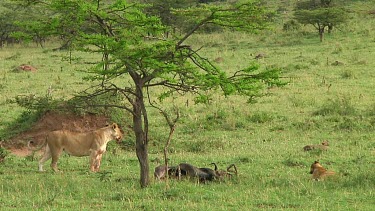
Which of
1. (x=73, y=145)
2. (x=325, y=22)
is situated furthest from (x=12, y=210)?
(x=325, y=22)

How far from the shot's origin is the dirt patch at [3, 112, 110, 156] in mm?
13758

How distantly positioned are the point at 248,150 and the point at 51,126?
437 cm

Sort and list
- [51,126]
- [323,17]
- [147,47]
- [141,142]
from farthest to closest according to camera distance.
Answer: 1. [323,17]
2. [51,126]
3. [141,142]
4. [147,47]

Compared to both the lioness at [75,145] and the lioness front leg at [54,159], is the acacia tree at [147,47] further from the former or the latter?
the lioness front leg at [54,159]

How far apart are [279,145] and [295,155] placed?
124 cm

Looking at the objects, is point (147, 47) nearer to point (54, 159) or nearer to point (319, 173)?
point (319, 173)

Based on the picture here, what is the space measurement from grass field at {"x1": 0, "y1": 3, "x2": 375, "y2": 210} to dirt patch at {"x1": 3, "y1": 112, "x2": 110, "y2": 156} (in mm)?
380

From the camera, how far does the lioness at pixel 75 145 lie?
11.1 metres

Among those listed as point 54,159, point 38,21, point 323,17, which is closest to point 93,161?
point 54,159

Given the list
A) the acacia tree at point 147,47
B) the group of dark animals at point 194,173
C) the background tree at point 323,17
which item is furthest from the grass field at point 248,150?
the background tree at point 323,17

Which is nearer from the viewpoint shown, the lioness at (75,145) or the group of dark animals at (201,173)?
the group of dark animals at (201,173)

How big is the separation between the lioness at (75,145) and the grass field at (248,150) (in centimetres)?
27

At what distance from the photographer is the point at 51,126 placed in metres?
14.2

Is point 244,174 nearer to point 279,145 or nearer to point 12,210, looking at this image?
point 279,145
